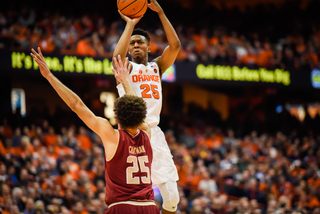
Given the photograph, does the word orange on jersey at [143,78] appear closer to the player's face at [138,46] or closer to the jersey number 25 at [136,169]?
the player's face at [138,46]

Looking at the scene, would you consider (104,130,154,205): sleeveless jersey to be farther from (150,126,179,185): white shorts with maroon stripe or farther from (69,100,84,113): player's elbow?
(150,126,179,185): white shorts with maroon stripe

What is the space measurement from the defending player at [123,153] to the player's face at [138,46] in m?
1.72

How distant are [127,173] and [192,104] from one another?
49.7 ft

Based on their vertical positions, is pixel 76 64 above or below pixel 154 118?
above

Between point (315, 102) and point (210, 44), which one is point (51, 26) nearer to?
point (210, 44)

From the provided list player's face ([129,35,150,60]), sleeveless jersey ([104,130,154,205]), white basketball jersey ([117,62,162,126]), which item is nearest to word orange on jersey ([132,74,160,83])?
white basketball jersey ([117,62,162,126])

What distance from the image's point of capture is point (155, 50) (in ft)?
49.9

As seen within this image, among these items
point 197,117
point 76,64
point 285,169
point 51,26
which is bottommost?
point 285,169

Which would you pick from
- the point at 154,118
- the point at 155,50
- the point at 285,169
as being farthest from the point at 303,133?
the point at 154,118

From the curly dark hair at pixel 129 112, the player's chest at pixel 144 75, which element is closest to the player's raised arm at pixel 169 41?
the player's chest at pixel 144 75

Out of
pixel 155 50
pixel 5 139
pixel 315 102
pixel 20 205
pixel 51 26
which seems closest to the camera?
pixel 20 205

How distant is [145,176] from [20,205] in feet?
18.8

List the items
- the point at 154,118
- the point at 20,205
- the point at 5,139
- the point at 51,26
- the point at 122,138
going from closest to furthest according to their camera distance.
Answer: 1. the point at 122,138
2. the point at 154,118
3. the point at 20,205
4. the point at 5,139
5. the point at 51,26

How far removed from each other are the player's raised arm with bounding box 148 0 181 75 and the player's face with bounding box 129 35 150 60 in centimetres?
29
